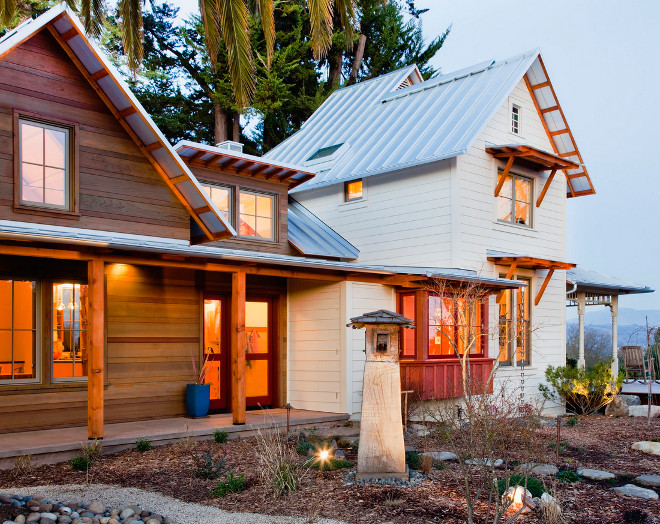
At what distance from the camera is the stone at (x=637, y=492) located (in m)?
7.50

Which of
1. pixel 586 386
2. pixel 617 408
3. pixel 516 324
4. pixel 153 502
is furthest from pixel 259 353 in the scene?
pixel 617 408

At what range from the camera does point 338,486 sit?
25.2 ft

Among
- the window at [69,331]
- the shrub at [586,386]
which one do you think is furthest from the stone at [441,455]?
the shrub at [586,386]

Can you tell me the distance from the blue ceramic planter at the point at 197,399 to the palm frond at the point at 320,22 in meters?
7.00

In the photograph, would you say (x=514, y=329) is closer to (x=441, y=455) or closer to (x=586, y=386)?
(x=586, y=386)

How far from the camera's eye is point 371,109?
1931cm

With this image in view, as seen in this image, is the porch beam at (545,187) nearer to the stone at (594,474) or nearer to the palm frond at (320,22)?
the stone at (594,474)

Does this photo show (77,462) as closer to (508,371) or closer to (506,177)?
(508,371)

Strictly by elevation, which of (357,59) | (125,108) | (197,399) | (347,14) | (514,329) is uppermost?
(357,59)

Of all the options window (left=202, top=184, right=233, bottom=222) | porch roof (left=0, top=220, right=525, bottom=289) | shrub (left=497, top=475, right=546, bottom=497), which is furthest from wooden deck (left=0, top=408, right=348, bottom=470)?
shrub (left=497, top=475, right=546, bottom=497)

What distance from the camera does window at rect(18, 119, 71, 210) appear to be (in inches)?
403

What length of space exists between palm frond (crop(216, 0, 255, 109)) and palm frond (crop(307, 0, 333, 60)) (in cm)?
68

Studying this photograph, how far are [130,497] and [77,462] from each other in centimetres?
172

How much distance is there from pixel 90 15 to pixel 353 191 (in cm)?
961
